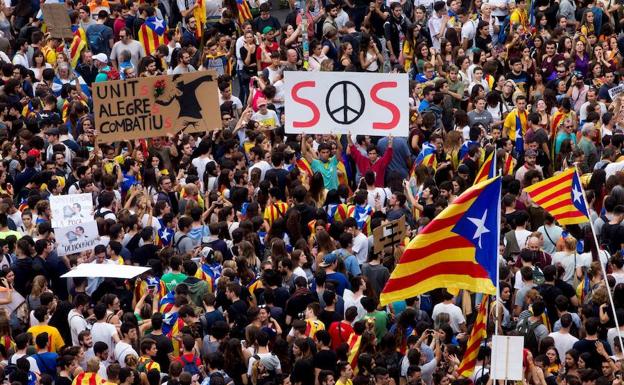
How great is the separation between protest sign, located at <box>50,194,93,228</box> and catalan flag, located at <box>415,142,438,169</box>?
14.7ft

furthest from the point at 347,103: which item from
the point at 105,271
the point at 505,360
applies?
the point at 505,360

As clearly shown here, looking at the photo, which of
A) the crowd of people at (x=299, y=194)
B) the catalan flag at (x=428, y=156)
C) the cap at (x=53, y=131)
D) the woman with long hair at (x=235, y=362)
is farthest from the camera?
the cap at (x=53, y=131)

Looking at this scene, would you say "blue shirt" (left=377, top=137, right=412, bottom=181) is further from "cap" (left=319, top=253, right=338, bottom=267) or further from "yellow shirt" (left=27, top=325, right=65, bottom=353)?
→ "yellow shirt" (left=27, top=325, right=65, bottom=353)

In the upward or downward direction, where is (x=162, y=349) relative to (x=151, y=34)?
downward

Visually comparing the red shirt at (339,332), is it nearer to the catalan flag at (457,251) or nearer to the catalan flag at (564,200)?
the catalan flag at (457,251)

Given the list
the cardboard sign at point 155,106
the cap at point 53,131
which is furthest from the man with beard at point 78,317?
the cardboard sign at point 155,106

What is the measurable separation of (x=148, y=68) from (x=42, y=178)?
5.10m

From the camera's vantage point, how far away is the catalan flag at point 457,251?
1761cm

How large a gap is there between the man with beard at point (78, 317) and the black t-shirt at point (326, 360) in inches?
99.9

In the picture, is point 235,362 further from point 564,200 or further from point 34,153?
point 34,153

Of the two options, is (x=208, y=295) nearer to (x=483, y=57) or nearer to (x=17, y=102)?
(x=17, y=102)

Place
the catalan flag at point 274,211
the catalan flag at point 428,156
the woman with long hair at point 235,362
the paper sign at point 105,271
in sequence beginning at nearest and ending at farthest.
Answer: the woman with long hair at point 235,362
the paper sign at point 105,271
the catalan flag at point 274,211
the catalan flag at point 428,156

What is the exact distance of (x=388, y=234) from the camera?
2158cm

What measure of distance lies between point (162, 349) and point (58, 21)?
37.7 feet
